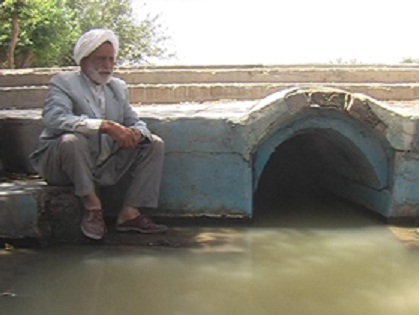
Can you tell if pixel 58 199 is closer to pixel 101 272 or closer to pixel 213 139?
pixel 101 272

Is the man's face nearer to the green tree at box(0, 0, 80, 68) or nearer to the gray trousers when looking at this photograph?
the gray trousers

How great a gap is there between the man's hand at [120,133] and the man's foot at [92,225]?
1.46 ft

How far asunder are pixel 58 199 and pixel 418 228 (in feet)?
7.89

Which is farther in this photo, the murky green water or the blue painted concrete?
the blue painted concrete

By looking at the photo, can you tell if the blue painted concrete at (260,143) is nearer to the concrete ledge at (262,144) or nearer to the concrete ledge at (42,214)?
the concrete ledge at (262,144)

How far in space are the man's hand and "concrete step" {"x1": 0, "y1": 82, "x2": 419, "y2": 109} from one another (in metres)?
3.75

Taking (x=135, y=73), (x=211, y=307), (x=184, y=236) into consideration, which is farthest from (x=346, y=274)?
(x=135, y=73)

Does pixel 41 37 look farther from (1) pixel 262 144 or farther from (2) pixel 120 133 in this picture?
(2) pixel 120 133

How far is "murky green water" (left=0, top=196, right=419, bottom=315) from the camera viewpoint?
270 centimetres

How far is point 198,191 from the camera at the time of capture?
14.2 feet

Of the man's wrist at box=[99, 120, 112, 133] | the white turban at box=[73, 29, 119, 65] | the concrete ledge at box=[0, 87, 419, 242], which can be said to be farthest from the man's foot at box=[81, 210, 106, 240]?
the white turban at box=[73, 29, 119, 65]

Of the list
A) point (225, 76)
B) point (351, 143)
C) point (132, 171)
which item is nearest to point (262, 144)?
point (351, 143)

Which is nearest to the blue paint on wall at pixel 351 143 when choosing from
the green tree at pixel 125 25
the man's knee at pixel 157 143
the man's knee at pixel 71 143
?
the man's knee at pixel 157 143

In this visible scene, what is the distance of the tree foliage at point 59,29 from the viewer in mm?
13502
